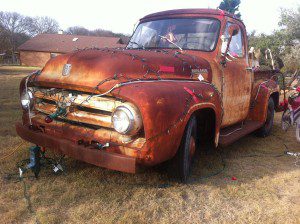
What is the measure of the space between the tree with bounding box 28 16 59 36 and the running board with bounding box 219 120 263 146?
74.0m

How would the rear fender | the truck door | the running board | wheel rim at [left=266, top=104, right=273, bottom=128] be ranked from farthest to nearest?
1. wheel rim at [left=266, top=104, right=273, bottom=128]
2. the rear fender
3. the truck door
4. the running board

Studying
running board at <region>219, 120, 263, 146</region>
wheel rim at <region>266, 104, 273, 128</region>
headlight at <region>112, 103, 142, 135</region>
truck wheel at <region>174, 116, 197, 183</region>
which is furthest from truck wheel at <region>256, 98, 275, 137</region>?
headlight at <region>112, 103, 142, 135</region>

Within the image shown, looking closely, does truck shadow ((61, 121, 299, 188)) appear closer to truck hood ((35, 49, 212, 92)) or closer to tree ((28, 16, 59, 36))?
truck hood ((35, 49, 212, 92))

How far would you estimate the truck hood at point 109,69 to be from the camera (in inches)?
118

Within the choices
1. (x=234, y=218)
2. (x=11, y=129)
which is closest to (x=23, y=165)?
(x=11, y=129)

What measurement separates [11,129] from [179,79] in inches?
135

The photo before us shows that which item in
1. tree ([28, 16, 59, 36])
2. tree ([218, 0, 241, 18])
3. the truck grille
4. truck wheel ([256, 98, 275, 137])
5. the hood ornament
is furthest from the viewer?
tree ([28, 16, 59, 36])

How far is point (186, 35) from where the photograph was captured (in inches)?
165

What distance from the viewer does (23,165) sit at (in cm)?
377

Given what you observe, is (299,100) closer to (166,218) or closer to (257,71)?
(257,71)

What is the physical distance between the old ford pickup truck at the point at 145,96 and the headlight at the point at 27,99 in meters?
0.01

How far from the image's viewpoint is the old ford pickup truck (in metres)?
2.75

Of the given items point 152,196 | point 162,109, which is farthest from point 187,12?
point 152,196

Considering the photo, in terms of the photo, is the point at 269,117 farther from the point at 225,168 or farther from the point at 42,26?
the point at 42,26
